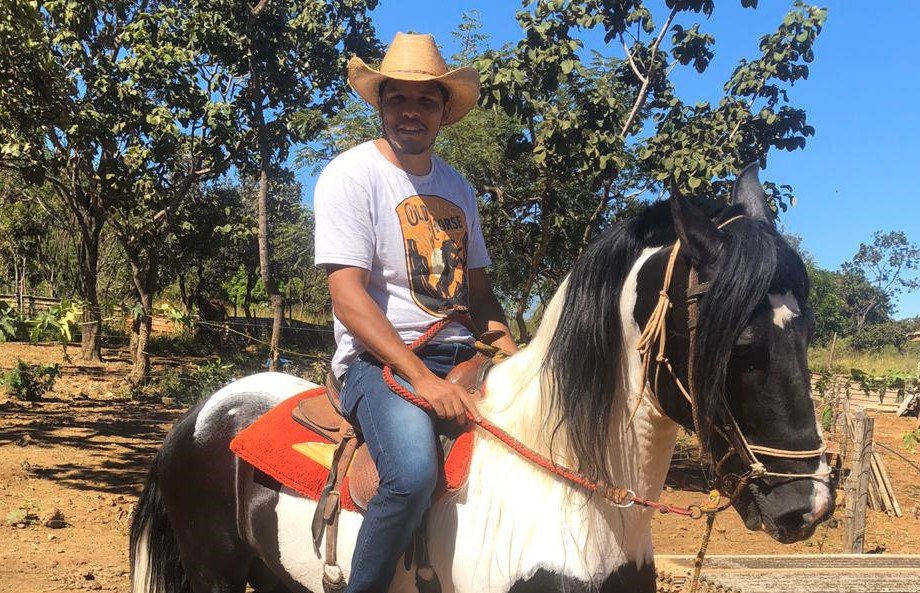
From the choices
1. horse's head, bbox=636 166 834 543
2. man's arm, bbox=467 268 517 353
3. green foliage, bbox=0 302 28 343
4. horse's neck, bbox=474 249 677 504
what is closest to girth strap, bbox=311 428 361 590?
horse's neck, bbox=474 249 677 504

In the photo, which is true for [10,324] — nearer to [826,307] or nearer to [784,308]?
[784,308]

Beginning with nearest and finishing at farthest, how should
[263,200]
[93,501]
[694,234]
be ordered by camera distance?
1. [694,234]
2. [93,501]
3. [263,200]

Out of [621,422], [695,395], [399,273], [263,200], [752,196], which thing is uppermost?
[263,200]

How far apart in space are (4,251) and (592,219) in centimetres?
2409

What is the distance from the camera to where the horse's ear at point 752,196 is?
1896mm

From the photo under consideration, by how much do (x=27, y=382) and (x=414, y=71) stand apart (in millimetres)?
11303

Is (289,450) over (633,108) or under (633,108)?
under

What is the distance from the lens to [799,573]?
4336 mm

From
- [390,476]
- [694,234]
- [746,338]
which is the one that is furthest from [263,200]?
[746,338]

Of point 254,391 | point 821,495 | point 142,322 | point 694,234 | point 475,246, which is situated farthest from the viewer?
point 142,322

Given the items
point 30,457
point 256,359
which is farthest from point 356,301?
point 256,359

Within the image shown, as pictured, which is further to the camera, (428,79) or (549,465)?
(428,79)

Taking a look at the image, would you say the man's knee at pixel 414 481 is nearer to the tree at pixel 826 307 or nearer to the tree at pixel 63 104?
the tree at pixel 63 104

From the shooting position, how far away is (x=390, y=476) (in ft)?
6.22
